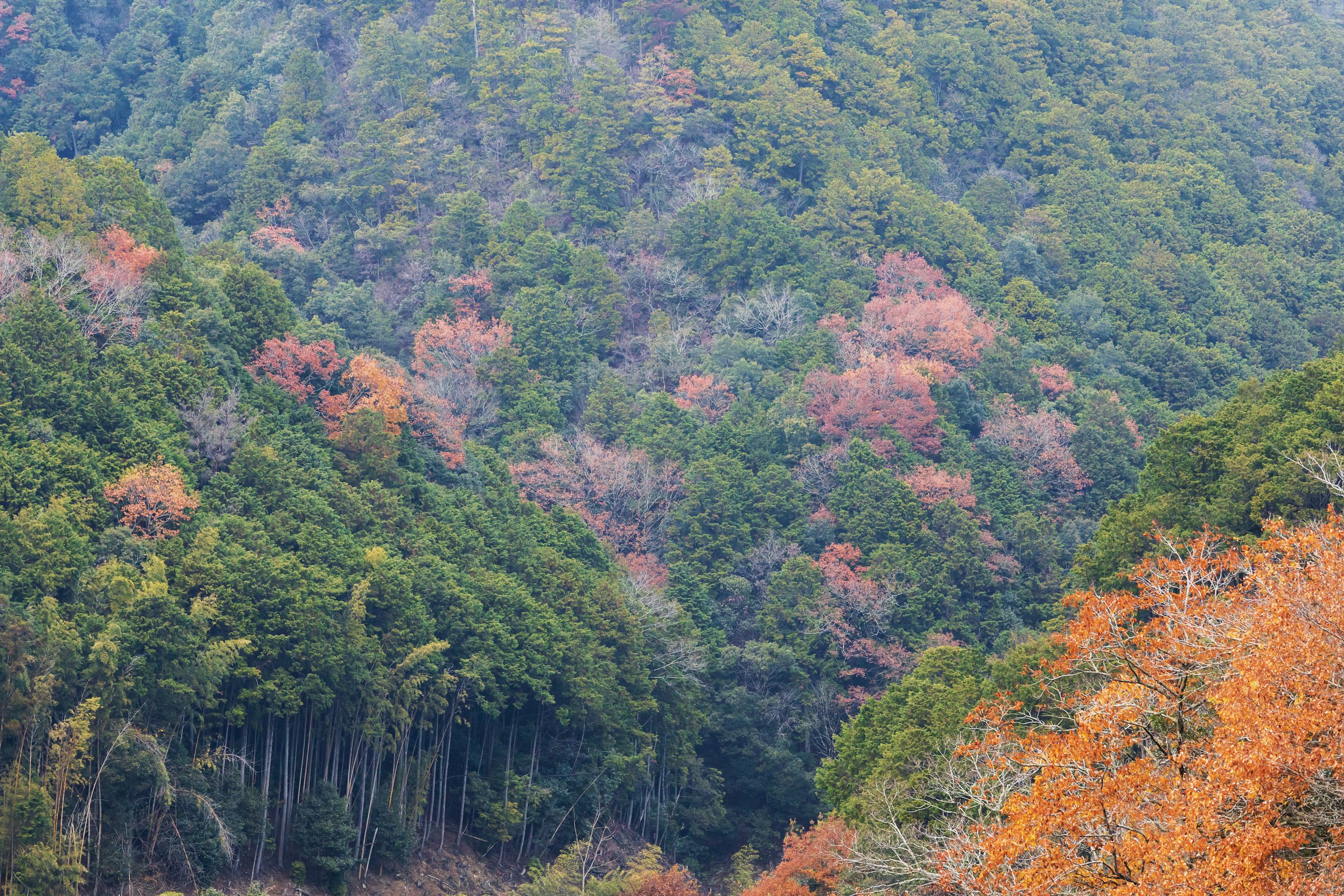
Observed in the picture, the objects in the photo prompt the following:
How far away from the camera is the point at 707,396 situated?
44906 millimetres

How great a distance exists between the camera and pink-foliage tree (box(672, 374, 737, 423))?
4472cm

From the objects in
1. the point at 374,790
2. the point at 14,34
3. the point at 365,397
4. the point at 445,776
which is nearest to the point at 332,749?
the point at 374,790

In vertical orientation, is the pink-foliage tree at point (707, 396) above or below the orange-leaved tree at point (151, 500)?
above

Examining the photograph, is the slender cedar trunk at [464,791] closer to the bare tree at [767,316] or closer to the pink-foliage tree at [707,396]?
the pink-foliage tree at [707,396]

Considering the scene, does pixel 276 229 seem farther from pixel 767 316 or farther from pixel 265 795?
pixel 265 795

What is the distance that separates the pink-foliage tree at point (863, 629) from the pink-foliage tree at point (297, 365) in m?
14.0

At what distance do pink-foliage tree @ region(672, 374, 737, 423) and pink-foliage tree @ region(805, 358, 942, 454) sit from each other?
2.62 m

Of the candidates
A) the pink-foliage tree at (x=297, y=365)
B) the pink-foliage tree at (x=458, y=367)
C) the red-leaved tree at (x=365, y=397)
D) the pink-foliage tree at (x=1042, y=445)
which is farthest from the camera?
the pink-foliage tree at (x=1042, y=445)

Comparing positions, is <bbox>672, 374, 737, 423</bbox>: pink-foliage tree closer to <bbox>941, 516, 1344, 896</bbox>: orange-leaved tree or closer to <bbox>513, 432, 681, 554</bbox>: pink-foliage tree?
<bbox>513, 432, 681, 554</bbox>: pink-foliage tree

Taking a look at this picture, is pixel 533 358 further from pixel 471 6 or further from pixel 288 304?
pixel 471 6

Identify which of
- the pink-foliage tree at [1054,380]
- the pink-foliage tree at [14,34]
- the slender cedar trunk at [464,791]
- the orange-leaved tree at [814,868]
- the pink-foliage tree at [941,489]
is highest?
the pink-foliage tree at [14,34]

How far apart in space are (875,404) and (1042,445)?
17.3ft

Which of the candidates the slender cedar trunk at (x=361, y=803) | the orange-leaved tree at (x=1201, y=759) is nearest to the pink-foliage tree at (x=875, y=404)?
the slender cedar trunk at (x=361, y=803)

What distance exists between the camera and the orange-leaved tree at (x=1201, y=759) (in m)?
10.8
